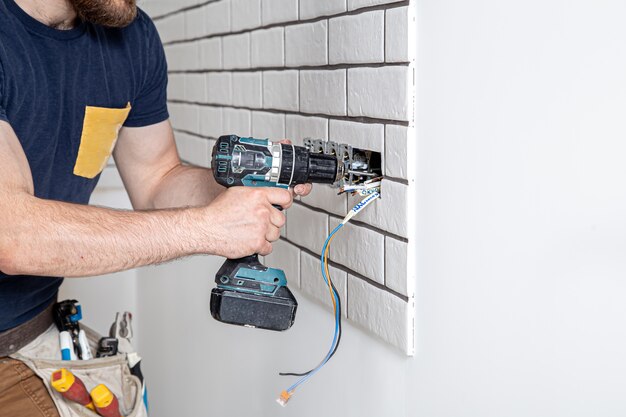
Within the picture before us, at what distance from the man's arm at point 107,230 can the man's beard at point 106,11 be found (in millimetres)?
321

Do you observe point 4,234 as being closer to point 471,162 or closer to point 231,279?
point 231,279

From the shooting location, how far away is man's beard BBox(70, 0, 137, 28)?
57.5 inches

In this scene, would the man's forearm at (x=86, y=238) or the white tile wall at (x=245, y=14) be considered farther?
the white tile wall at (x=245, y=14)

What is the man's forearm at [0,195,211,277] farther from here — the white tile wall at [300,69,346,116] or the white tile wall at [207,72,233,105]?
the white tile wall at [207,72,233,105]

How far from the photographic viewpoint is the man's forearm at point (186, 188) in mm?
1712

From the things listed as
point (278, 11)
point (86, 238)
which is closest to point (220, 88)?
point (278, 11)

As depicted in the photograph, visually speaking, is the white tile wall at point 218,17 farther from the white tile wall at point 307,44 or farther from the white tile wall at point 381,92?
the white tile wall at point 381,92

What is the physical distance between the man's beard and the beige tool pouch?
2.72 feet

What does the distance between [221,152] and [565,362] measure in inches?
26.2

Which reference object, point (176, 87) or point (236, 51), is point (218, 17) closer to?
point (236, 51)

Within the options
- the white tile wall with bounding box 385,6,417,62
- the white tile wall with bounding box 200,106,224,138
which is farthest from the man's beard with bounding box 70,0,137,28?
the white tile wall with bounding box 200,106,224,138

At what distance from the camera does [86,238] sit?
1.24 m

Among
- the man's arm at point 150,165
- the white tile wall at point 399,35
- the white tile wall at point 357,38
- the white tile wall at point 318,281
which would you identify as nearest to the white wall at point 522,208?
the white tile wall at point 399,35

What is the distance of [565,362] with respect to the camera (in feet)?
3.17
